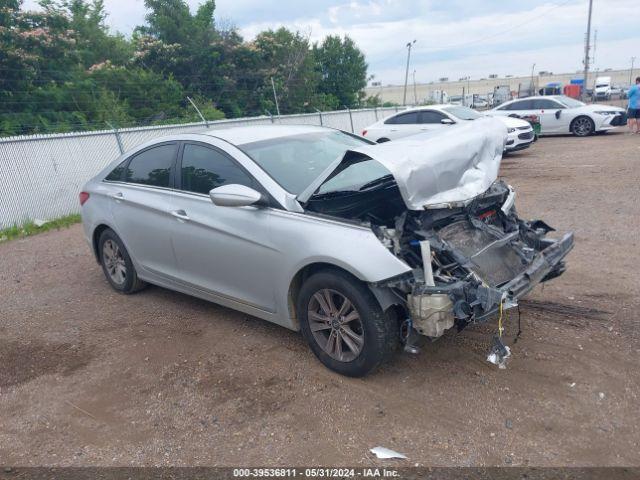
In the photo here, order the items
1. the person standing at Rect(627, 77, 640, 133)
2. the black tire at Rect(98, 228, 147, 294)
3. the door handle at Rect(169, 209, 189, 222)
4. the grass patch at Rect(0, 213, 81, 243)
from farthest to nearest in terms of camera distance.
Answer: the person standing at Rect(627, 77, 640, 133)
the grass patch at Rect(0, 213, 81, 243)
the black tire at Rect(98, 228, 147, 294)
the door handle at Rect(169, 209, 189, 222)

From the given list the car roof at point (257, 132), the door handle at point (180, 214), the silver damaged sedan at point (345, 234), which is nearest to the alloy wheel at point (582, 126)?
the silver damaged sedan at point (345, 234)

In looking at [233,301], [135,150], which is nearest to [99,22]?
[135,150]

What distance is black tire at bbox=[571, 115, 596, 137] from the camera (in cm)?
1867

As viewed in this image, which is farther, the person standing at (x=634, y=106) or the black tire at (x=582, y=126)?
the black tire at (x=582, y=126)

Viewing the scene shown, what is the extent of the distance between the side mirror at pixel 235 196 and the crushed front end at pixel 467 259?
0.98 m

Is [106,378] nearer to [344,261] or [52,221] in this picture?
[344,261]

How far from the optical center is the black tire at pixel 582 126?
18672 millimetres

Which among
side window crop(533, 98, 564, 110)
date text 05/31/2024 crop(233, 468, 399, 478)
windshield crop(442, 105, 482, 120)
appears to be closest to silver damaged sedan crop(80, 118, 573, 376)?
date text 05/31/2024 crop(233, 468, 399, 478)

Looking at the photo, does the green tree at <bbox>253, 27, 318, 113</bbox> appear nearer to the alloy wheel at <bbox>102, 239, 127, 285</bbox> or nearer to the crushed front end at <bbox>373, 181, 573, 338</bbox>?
the alloy wheel at <bbox>102, 239, 127, 285</bbox>

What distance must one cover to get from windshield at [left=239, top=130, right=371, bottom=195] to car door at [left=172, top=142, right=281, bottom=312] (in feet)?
0.66

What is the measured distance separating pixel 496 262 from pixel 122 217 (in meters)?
3.54

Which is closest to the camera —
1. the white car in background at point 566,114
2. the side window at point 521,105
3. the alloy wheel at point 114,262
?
the alloy wheel at point 114,262

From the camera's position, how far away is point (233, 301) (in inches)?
176

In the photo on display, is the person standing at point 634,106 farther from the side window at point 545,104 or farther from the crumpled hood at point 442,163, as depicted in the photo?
the crumpled hood at point 442,163
